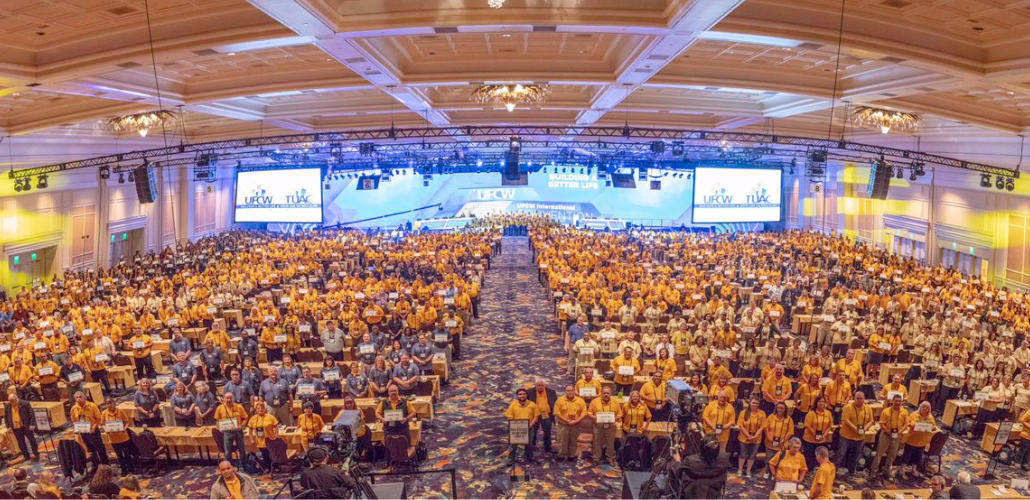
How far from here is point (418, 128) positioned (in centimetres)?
2183

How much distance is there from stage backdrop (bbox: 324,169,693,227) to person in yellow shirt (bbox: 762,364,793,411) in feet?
123

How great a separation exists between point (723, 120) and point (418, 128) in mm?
9769

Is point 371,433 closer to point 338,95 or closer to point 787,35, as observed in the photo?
point 787,35

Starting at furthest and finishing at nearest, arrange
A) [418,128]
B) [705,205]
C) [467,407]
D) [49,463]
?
[705,205]
[418,128]
[467,407]
[49,463]

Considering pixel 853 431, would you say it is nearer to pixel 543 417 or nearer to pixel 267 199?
pixel 543 417

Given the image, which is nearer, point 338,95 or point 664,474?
point 664,474

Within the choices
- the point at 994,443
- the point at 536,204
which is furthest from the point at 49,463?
the point at 536,204

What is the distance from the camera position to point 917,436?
901cm

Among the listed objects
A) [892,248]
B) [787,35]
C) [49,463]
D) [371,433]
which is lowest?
[49,463]

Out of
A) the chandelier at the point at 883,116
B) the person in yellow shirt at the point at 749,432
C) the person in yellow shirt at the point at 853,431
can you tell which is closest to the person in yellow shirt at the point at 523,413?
the person in yellow shirt at the point at 749,432

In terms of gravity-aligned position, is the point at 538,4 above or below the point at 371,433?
above

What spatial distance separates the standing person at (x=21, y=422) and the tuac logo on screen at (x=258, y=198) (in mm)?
22000

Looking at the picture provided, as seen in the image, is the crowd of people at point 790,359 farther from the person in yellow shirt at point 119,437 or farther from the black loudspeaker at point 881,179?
the person in yellow shirt at point 119,437

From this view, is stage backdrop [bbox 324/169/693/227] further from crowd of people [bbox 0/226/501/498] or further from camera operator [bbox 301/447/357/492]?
camera operator [bbox 301/447/357/492]
